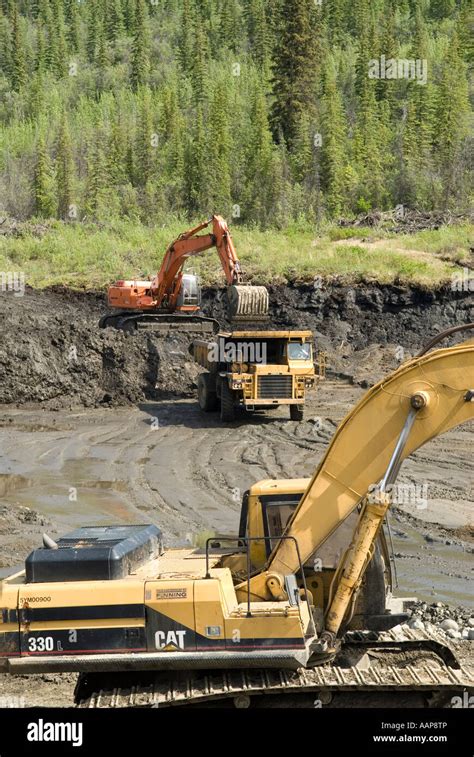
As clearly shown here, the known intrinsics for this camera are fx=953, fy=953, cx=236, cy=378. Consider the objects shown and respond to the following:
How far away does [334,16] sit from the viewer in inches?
3780

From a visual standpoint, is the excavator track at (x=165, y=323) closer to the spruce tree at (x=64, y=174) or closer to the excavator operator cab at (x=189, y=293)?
the excavator operator cab at (x=189, y=293)

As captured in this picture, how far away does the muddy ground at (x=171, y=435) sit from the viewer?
14.2 meters

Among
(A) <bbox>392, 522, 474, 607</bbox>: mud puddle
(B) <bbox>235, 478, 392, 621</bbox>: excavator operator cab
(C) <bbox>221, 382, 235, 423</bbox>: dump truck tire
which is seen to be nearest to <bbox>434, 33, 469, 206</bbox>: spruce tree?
(C) <bbox>221, 382, 235, 423</bbox>: dump truck tire

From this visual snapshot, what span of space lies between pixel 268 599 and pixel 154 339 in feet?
69.5

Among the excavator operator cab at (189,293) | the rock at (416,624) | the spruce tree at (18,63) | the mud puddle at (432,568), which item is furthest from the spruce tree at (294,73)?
the rock at (416,624)

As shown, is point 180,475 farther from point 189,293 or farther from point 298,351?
point 189,293

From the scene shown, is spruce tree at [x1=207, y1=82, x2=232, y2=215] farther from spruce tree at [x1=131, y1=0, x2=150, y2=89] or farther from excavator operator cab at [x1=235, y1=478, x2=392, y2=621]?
excavator operator cab at [x1=235, y1=478, x2=392, y2=621]

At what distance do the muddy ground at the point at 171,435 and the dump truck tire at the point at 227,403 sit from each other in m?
0.35

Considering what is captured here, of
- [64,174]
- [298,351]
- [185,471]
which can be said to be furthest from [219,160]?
[185,471]

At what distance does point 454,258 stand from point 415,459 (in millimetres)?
18384

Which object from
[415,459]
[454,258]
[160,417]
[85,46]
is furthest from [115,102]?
[415,459]

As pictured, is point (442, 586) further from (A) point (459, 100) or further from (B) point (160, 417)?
(A) point (459, 100)

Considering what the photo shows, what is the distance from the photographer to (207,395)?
24.5m

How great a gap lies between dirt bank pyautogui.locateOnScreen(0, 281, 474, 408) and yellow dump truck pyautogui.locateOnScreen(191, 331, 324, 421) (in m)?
4.58
